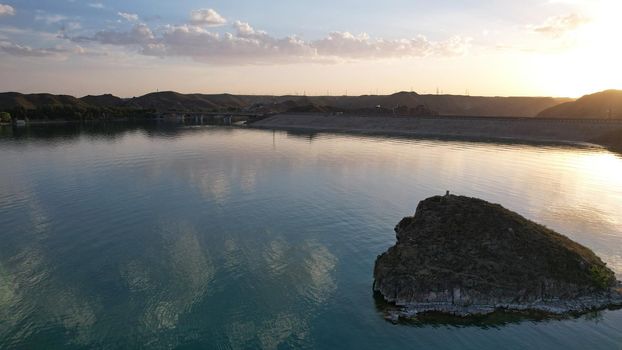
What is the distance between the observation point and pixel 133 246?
121 ft

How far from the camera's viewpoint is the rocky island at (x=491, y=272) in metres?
26.6

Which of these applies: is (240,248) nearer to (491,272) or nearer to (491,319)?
(491,272)

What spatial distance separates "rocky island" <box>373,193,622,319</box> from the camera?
26.6 m

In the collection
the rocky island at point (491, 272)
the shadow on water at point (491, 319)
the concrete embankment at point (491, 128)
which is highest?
the concrete embankment at point (491, 128)

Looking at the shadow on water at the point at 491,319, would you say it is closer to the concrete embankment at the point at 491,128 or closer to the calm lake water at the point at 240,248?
the calm lake water at the point at 240,248

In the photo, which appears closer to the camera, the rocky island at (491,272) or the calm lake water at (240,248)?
the calm lake water at (240,248)

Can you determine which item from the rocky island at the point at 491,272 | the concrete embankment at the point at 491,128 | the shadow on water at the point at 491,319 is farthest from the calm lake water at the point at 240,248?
the concrete embankment at the point at 491,128

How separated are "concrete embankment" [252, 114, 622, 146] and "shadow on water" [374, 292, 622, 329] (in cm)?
12180

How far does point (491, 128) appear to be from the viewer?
6068 inches

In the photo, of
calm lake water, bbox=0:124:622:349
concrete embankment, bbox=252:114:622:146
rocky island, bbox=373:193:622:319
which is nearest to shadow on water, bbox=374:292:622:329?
calm lake water, bbox=0:124:622:349

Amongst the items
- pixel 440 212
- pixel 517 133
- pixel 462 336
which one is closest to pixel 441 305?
pixel 462 336

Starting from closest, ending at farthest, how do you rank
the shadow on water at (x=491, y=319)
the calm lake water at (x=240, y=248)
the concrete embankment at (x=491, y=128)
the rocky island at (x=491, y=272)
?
the calm lake water at (x=240, y=248)
the shadow on water at (x=491, y=319)
the rocky island at (x=491, y=272)
the concrete embankment at (x=491, y=128)

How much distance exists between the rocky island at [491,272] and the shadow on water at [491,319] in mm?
352

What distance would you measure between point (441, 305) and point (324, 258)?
11.2 m
